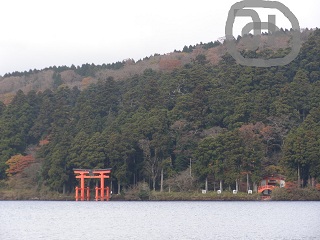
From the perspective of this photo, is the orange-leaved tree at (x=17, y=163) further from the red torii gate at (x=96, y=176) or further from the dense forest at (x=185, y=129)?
the red torii gate at (x=96, y=176)

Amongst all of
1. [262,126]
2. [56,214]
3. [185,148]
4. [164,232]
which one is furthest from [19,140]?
[164,232]

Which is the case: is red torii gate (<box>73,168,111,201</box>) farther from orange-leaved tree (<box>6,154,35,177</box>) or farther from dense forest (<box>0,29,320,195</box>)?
orange-leaved tree (<box>6,154,35,177</box>)

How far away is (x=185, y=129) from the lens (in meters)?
65.1

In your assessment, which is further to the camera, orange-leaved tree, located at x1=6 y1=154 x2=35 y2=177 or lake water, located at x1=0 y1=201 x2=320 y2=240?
orange-leaved tree, located at x1=6 y1=154 x2=35 y2=177

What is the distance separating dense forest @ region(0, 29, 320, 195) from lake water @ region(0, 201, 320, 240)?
8.27 m

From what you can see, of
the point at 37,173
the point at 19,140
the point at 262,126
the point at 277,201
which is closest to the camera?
the point at 277,201

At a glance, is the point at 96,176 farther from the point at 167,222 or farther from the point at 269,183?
the point at 167,222

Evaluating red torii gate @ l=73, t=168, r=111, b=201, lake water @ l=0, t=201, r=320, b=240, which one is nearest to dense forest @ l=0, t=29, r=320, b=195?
red torii gate @ l=73, t=168, r=111, b=201

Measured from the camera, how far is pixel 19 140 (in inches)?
2862

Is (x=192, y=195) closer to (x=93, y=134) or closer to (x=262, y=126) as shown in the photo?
(x=262, y=126)

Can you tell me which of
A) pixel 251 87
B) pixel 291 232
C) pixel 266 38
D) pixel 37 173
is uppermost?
pixel 266 38

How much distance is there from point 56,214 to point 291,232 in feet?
56.4

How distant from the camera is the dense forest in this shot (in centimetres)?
5809

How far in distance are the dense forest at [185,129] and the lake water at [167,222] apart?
827 centimetres
